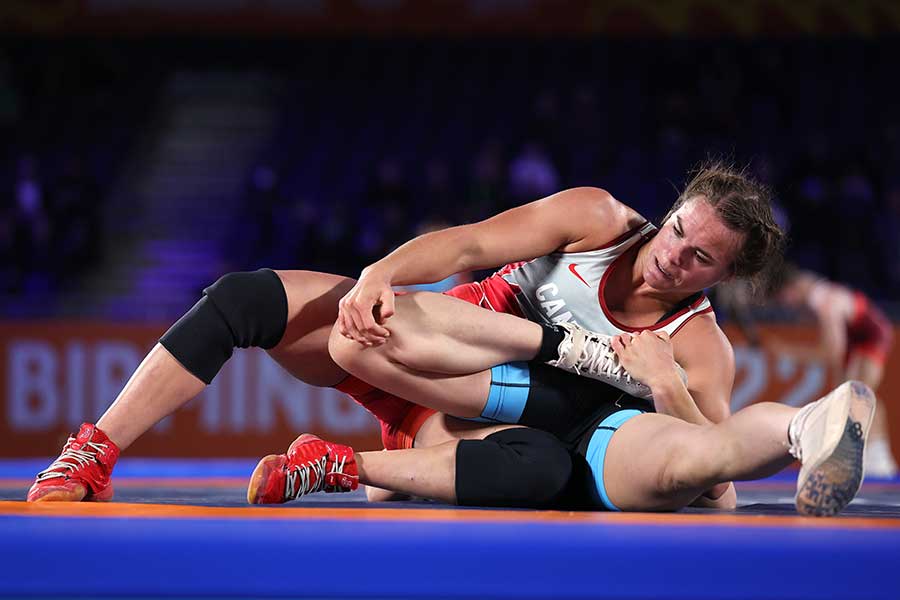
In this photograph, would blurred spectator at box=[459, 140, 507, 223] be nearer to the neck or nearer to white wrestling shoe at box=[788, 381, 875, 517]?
the neck

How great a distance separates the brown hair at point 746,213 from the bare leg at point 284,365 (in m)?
Result: 0.74

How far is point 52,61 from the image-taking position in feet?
28.8

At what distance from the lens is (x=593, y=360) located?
1.96m

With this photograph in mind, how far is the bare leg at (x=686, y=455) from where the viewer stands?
1.55 meters

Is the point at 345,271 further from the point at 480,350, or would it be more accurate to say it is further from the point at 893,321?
→ the point at 480,350

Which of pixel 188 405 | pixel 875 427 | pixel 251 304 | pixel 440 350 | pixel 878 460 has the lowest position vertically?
pixel 878 460

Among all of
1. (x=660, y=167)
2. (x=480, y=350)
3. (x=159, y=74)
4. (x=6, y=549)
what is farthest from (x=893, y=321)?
(x=159, y=74)

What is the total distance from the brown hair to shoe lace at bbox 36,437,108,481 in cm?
122

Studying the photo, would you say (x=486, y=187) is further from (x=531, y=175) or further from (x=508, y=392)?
(x=508, y=392)

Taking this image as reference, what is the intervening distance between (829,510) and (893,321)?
485 cm

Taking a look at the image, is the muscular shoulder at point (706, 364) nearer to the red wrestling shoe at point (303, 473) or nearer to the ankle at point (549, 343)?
the ankle at point (549, 343)

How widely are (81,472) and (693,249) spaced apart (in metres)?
1.21

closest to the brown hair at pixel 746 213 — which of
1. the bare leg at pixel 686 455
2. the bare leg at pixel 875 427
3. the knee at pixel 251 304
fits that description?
the bare leg at pixel 686 455

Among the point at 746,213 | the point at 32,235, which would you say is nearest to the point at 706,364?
the point at 746,213
